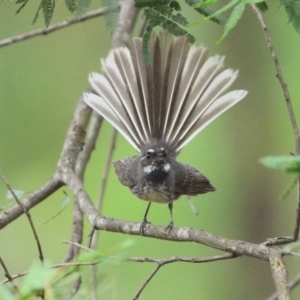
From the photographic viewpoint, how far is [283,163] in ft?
3.00

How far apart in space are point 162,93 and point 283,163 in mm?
1371

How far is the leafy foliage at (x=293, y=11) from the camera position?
130 centimetres

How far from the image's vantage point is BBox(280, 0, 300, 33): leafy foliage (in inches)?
51.4

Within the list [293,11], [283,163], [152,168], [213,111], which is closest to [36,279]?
[283,163]

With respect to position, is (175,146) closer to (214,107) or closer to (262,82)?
(214,107)

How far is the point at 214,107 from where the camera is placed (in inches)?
86.4

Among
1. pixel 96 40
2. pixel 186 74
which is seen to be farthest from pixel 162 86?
pixel 96 40

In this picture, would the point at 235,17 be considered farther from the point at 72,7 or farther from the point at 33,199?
the point at 33,199

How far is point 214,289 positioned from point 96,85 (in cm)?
384

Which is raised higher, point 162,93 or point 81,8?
point 81,8

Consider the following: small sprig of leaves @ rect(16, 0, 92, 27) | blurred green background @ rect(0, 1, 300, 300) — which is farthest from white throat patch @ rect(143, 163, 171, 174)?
blurred green background @ rect(0, 1, 300, 300)

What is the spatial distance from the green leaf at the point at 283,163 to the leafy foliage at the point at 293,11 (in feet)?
1.53

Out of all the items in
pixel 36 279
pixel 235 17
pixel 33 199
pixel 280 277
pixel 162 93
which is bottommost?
pixel 280 277

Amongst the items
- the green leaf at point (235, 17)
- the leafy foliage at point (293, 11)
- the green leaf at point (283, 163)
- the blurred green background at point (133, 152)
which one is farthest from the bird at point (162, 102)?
the blurred green background at point (133, 152)
